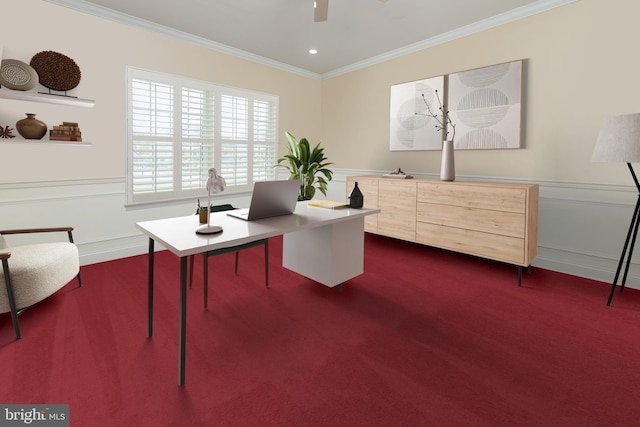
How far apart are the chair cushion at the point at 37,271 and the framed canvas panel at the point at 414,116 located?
13.7 ft

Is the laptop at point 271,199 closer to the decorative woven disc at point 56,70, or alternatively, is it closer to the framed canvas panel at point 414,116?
the decorative woven disc at point 56,70

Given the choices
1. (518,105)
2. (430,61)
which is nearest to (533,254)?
(518,105)

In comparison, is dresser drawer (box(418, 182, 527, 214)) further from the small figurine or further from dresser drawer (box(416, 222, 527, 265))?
the small figurine

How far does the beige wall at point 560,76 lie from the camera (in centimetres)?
312

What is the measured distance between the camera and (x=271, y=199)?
2.33m

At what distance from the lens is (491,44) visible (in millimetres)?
3900

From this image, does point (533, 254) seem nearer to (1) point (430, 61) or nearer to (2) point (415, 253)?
(2) point (415, 253)

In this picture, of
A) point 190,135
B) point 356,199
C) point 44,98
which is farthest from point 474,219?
point 44,98

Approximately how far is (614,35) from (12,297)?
17.9 feet

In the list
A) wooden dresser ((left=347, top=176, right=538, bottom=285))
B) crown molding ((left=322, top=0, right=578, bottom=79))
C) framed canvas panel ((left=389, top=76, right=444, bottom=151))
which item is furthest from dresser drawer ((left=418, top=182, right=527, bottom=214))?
crown molding ((left=322, top=0, right=578, bottom=79))

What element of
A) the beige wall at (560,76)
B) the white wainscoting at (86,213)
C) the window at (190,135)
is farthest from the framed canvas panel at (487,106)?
the white wainscoting at (86,213)

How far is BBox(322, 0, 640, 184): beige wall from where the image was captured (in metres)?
3.12

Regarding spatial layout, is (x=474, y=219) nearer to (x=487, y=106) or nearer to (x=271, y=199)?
(x=487, y=106)

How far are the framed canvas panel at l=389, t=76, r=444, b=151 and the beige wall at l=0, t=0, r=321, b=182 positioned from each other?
2.64 metres
